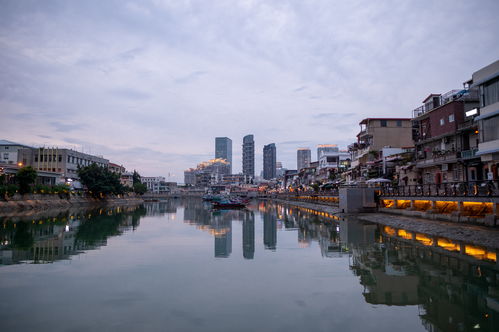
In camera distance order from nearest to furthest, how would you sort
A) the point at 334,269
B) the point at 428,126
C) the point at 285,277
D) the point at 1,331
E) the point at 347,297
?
the point at 1,331 → the point at 347,297 → the point at 285,277 → the point at 334,269 → the point at 428,126

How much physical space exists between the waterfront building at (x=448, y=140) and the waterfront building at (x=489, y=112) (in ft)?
21.1

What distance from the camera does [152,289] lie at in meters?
13.2

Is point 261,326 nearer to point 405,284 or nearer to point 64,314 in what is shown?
point 64,314

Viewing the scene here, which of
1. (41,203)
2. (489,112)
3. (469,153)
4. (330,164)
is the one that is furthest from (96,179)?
(489,112)

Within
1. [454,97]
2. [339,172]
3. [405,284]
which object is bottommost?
[405,284]

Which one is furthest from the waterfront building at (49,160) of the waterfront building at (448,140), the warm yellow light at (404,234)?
the warm yellow light at (404,234)

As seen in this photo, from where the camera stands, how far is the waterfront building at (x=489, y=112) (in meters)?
26.2

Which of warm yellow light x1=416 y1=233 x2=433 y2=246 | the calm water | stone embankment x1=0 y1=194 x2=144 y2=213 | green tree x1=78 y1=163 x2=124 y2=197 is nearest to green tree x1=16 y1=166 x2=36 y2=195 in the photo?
stone embankment x1=0 y1=194 x2=144 y2=213

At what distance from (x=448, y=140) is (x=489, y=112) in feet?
47.5

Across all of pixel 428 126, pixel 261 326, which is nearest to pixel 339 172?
pixel 428 126

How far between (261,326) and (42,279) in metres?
10.4

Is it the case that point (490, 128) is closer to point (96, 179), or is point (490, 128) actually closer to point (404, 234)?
point (404, 234)

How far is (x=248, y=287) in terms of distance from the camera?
13602mm

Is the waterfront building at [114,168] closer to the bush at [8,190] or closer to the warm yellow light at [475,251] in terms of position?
the bush at [8,190]
